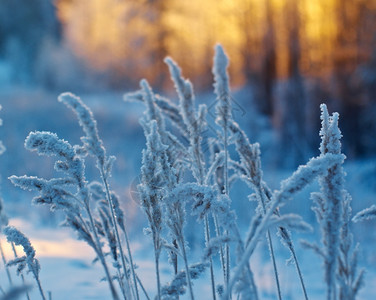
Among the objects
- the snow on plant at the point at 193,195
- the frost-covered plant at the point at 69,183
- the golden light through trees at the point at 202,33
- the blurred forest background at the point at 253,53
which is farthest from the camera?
the golden light through trees at the point at 202,33

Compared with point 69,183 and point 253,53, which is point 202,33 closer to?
point 253,53

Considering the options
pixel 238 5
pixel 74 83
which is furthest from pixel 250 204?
pixel 74 83

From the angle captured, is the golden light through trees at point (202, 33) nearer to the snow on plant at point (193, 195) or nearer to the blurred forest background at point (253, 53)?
the blurred forest background at point (253, 53)

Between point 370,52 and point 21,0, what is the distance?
22.1m

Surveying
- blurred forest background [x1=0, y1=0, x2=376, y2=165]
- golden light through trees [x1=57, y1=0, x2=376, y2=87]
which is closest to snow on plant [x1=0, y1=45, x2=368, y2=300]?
blurred forest background [x1=0, y1=0, x2=376, y2=165]

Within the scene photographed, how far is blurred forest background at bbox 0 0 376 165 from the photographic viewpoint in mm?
11039

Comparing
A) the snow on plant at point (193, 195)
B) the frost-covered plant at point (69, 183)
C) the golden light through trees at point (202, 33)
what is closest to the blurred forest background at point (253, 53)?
the golden light through trees at point (202, 33)

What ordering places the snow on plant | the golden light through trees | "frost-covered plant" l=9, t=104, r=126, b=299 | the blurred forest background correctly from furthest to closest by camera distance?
1. the golden light through trees
2. the blurred forest background
3. "frost-covered plant" l=9, t=104, r=126, b=299
4. the snow on plant

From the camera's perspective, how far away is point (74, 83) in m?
20.7

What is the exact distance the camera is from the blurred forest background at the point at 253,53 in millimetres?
11039

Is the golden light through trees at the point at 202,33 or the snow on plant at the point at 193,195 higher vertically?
the golden light through trees at the point at 202,33

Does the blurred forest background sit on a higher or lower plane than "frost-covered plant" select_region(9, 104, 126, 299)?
higher

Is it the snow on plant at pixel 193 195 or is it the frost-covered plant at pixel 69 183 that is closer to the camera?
the snow on plant at pixel 193 195

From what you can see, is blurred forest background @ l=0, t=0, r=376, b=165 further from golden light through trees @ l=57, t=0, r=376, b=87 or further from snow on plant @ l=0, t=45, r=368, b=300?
snow on plant @ l=0, t=45, r=368, b=300
